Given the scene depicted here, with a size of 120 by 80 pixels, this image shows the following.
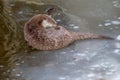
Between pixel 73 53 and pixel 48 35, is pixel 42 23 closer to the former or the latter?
pixel 48 35

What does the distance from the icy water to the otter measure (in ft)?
0.25

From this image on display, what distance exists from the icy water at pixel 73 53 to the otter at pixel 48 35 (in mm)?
76

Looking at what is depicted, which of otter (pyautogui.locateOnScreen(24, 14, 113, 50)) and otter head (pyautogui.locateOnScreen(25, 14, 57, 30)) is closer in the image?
otter (pyautogui.locateOnScreen(24, 14, 113, 50))

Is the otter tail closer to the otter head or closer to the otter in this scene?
the otter

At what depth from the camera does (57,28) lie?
477 cm

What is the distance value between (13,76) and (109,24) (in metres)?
1.88

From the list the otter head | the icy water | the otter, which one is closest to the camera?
the icy water

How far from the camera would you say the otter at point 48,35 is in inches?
183

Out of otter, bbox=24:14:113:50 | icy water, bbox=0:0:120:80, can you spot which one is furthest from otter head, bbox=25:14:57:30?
icy water, bbox=0:0:120:80

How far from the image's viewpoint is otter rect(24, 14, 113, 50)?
464 cm

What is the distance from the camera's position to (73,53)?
14.9 feet

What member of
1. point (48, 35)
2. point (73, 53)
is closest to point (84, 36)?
point (73, 53)

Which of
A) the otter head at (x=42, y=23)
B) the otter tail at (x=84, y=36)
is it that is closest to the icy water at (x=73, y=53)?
the otter tail at (x=84, y=36)

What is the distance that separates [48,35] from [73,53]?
0.41 meters
